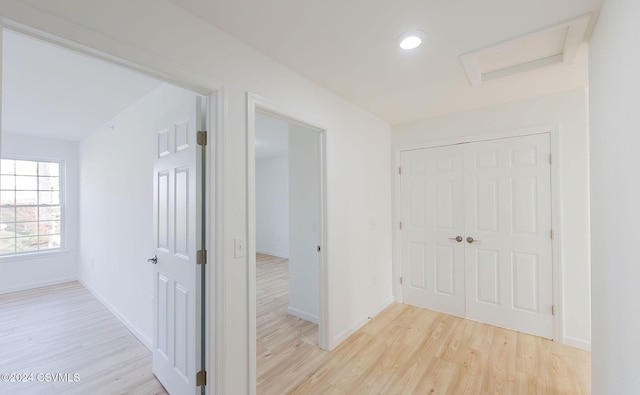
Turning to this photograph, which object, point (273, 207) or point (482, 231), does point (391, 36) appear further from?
point (273, 207)

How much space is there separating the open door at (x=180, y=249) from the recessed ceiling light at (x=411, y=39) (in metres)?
1.41

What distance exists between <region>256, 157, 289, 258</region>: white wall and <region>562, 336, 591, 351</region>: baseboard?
206 inches

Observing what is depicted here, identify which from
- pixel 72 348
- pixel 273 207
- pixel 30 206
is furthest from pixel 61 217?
pixel 273 207

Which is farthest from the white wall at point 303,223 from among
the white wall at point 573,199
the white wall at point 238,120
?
the white wall at point 573,199

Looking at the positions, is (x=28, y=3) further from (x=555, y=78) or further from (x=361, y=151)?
(x=555, y=78)

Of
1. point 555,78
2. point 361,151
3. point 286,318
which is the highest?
point 555,78

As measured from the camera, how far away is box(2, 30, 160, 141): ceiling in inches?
77.6

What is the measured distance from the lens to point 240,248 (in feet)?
5.58

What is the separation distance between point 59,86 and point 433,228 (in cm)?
427

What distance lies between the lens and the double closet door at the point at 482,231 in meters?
2.72

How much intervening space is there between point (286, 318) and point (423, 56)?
3036 millimetres

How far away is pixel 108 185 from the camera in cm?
345

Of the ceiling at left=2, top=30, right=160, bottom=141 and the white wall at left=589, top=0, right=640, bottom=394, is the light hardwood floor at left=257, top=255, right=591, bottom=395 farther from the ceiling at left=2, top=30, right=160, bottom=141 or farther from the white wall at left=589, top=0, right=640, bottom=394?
the ceiling at left=2, top=30, right=160, bottom=141

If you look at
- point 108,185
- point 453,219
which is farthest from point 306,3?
point 108,185
